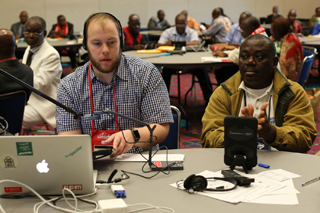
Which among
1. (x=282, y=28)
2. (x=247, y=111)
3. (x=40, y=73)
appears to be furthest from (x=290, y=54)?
(x=247, y=111)

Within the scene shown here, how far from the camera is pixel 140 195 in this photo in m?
1.44

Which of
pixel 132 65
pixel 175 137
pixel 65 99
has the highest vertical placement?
pixel 132 65

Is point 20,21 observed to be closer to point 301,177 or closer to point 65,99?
point 65,99

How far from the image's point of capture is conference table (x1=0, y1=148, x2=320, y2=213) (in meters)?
1.34

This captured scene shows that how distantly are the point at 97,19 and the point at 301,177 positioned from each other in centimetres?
130

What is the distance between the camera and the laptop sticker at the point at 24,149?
133 cm

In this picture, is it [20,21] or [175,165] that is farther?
[20,21]

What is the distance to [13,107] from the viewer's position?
114 inches

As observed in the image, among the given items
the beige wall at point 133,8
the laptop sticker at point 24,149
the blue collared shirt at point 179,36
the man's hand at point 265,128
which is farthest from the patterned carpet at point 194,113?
the beige wall at point 133,8

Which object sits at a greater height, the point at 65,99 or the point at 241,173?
the point at 65,99

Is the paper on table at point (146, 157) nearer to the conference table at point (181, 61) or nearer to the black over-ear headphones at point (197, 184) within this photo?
the black over-ear headphones at point (197, 184)

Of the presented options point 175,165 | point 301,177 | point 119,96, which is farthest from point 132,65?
point 301,177

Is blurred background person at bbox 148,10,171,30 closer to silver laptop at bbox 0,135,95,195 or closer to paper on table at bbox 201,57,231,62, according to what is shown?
paper on table at bbox 201,57,231,62

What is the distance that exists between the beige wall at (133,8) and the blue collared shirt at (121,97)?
1024 centimetres
